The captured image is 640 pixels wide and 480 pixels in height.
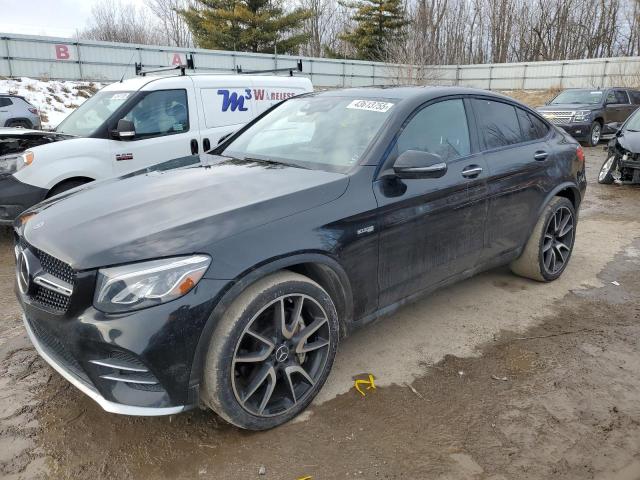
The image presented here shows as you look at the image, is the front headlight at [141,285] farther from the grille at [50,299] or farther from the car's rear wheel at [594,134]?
the car's rear wheel at [594,134]

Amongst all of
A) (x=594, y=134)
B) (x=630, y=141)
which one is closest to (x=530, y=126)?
(x=630, y=141)

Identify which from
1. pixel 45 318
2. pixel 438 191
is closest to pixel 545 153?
pixel 438 191

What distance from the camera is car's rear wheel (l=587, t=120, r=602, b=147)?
48.9 ft

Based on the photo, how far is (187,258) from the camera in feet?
7.18

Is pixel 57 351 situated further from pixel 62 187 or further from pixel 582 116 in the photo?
pixel 582 116

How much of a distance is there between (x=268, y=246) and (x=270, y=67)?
2830 cm

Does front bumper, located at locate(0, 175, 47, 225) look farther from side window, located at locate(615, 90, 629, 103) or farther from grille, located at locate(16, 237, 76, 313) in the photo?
side window, located at locate(615, 90, 629, 103)

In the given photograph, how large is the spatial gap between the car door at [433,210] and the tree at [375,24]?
3615cm

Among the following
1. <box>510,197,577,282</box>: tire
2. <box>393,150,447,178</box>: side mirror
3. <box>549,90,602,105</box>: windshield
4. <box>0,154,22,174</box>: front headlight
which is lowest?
<box>510,197,577,282</box>: tire

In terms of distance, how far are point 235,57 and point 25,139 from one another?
903 inches

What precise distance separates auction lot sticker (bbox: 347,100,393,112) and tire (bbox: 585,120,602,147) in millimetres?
13950

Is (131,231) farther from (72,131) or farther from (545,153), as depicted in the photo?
(72,131)

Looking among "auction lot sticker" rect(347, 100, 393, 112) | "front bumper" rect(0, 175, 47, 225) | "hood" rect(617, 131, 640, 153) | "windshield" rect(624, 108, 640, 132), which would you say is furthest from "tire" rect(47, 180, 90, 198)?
"windshield" rect(624, 108, 640, 132)

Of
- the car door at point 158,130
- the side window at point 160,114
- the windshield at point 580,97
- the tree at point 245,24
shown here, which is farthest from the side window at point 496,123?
the tree at point 245,24
